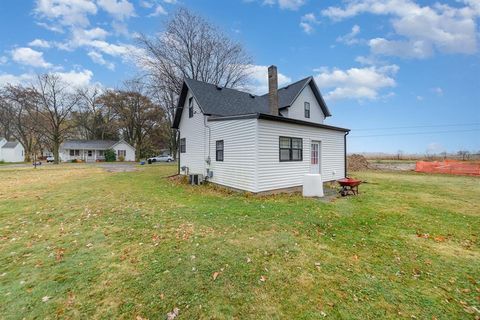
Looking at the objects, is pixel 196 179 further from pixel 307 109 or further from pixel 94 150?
pixel 94 150

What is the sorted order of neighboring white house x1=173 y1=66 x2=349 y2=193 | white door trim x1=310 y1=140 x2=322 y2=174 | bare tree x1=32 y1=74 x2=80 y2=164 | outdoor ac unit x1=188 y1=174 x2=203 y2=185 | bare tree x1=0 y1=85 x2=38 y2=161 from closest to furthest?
neighboring white house x1=173 y1=66 x2=349 y2=193 → white door trim x1=310 y1=140 x2=322 y2=174 → outdoor ac unit x1=188 y1=174 x2=203 y2=185 → bare tree x1=32 y1=74 x2=80 y2=164 → bare tree x1=0 y1=85 x2=38 y2=161

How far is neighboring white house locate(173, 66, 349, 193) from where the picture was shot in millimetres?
8688

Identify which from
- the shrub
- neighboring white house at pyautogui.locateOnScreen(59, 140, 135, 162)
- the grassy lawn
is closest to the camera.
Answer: the grassy lawn

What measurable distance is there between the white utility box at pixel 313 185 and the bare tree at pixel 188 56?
18.0 metres

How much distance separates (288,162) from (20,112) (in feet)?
172

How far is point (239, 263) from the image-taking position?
133 inches

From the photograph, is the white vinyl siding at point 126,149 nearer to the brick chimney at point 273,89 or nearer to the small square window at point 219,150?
the small square window at point 219,150

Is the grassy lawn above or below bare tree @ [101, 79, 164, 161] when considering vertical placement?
below

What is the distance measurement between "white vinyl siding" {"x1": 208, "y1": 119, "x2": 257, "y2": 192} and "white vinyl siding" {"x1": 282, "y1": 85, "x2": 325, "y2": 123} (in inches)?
295

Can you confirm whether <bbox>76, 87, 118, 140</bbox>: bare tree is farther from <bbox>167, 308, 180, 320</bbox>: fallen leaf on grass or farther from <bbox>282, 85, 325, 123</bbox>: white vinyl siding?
<bbox>167, 308, 180, 320</bbox>: fallen leaf on grass

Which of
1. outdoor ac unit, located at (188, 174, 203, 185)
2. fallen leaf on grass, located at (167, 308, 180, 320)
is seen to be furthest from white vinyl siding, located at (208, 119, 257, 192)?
Result: fallen leaf on grass, located at (167, 308, 180, 320)

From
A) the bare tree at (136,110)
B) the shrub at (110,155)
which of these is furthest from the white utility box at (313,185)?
the shrub at (110,155)

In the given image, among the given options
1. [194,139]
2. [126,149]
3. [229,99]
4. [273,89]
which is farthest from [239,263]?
[126,149]

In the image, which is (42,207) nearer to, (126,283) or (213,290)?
(126,283)
